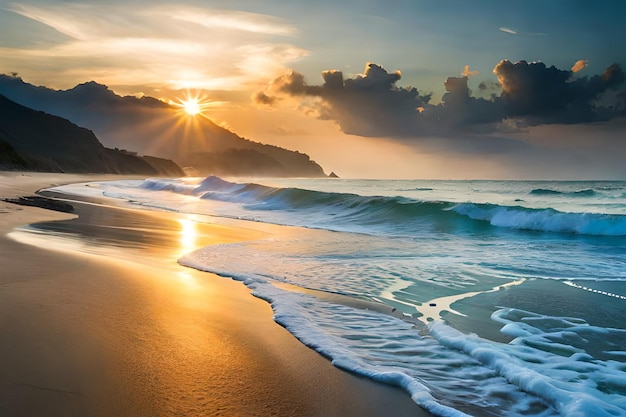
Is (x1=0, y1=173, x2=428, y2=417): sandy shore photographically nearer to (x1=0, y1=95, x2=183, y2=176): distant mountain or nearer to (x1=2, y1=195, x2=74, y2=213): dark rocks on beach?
(x1=2, y1=195, x2=74, y2=213): dark rocks on beach

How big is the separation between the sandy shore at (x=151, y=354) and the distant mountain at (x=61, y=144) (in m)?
152

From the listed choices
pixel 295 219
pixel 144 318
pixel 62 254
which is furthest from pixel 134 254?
pixel 295 219

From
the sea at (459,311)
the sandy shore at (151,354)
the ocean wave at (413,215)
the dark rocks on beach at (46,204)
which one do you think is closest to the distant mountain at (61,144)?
the ocean wave at (413,215)

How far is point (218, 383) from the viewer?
3.32 m

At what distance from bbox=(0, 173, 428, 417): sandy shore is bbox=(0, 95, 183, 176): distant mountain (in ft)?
500

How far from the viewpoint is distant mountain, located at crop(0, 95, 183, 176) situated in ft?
501

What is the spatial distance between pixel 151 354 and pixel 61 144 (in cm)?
18581

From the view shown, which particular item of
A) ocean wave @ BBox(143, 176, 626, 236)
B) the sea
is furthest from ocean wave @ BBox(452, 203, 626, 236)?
the sea

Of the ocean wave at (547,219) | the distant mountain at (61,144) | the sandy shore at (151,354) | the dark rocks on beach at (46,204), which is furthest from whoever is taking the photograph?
the distant mountain at (61,144)

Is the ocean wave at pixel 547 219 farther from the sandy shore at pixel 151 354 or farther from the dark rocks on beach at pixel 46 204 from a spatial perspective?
the dark rocks on beach at pixel 46 204

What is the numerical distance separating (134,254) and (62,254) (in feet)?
4.08

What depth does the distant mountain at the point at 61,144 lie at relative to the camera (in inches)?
6014

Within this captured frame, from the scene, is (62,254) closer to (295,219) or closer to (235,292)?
(235,292)

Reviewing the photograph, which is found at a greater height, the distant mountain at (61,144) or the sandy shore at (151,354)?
the distant mountain at (61,144)
